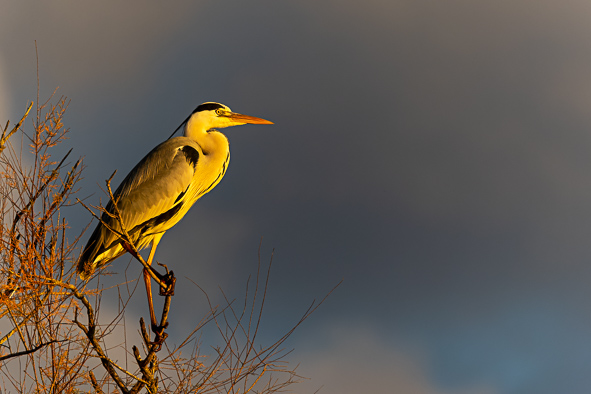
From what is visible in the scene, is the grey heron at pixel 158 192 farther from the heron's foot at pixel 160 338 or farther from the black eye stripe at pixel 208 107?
the heron's foot at pixel 160 338

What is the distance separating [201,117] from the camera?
7.09 meters

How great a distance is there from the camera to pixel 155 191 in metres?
6.28

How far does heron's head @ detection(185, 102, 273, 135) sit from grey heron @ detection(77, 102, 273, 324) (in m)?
0.31

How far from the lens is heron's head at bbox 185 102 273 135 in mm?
7047

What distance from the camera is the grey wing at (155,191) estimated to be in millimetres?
6266

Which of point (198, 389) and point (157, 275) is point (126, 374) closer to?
point (198, 389)

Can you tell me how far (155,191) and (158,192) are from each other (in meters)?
0.04

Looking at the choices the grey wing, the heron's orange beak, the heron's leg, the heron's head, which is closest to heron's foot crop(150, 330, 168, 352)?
the heron's leg

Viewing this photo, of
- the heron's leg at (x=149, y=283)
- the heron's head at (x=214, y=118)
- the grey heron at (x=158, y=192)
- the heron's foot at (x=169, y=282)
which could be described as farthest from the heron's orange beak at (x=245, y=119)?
the heron's foot at (x=169, y=282)

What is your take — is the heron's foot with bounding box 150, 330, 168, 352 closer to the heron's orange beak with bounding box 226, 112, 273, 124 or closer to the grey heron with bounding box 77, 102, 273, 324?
the grey heron with bounding box 77, 102, 273, 324

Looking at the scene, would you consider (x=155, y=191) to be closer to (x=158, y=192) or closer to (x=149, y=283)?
(x=158, y=192)

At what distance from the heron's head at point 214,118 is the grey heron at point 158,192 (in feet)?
1.03

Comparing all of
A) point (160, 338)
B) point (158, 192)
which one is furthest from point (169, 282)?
point (158, 192)

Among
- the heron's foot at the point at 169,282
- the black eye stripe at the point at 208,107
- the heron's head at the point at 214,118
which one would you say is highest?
the black eye stripe at the point at 208,107
